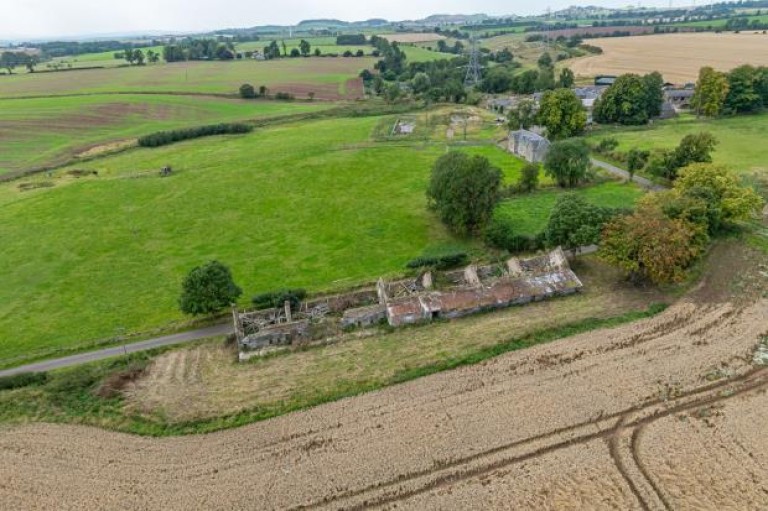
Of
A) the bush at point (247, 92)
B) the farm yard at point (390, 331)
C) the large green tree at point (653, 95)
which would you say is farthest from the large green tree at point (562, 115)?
the bush at point (247, 92)

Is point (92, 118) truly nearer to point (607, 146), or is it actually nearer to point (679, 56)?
point (607, 146)

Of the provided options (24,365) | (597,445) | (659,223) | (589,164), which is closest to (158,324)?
(24,365)

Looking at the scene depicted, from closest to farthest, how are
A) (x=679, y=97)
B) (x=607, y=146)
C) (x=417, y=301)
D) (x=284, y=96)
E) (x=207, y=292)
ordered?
(x=207, y=292) → (x=417, y=301) → (x=607, y=146) → (x=679, y=97) → (x=284, y=96)

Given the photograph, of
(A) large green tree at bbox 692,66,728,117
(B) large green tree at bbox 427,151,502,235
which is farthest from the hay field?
(A) large green tree at bbox 692,66,728,117

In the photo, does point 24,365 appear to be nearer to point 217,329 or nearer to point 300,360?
point 217,329

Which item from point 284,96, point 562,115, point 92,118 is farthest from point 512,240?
point 92,118

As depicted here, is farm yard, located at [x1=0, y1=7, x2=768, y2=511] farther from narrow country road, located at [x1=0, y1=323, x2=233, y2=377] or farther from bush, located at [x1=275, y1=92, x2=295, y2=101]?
bush, located at [x1=275, y1=92, x2=295, y2=101]
